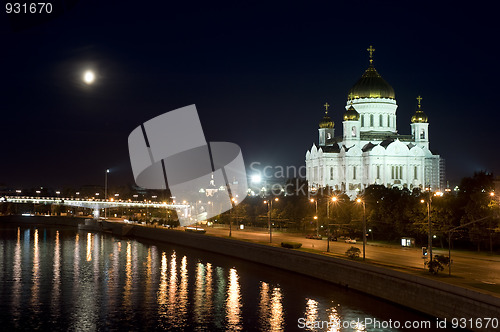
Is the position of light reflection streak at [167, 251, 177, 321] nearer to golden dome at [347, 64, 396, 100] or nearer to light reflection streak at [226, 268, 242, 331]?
light reflection streak at [226, 268, 242, 331]

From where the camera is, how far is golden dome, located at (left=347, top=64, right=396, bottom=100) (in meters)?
107

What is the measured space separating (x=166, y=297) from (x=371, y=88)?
74.8 metres

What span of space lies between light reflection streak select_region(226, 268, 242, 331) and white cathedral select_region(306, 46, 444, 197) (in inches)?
2301

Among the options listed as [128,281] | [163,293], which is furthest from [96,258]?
[163,293]

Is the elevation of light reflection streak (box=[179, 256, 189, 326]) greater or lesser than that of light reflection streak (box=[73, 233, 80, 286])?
lesser

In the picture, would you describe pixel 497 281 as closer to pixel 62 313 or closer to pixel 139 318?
pixel 139 318

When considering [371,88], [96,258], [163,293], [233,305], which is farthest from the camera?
[371,88]

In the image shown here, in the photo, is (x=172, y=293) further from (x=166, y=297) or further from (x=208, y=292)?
(x=208, y=292)

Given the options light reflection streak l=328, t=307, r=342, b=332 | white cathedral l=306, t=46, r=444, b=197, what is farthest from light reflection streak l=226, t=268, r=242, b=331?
white cathedral l=306, t=46, r=444, b=197

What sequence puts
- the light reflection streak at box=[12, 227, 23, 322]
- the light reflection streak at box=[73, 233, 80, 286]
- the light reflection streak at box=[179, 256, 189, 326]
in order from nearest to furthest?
the light reflection streak at box=[179, 256, 189, 326]
the light reflection streak at box=[12, 227, 23, 322]
the light reflection streak at box=[73, 233, 80, 286]

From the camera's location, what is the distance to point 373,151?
10112 centimetres

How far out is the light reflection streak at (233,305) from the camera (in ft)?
103

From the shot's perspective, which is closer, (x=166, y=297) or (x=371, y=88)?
(x=166, y=297)

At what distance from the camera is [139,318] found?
32.7 m
